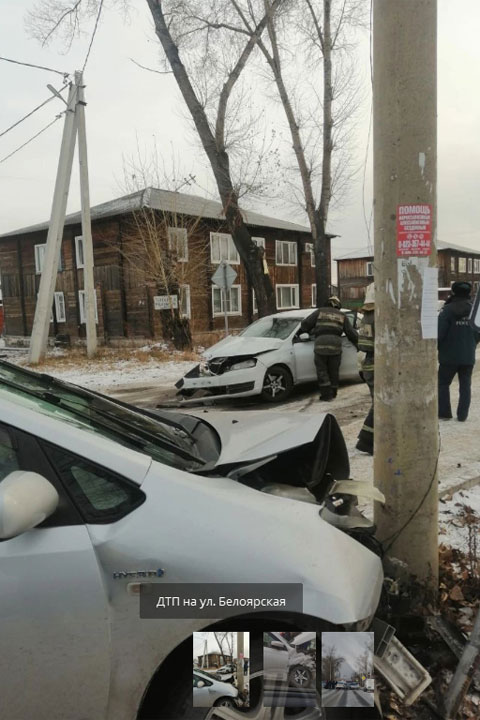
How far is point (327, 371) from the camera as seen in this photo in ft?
29.1

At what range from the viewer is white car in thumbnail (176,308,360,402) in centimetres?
870

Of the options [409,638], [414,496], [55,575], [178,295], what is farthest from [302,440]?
[178,295]

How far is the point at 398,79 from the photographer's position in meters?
2.52

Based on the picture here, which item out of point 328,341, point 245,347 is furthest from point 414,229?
point 245,347

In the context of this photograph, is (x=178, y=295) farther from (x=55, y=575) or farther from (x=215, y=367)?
(x=55, y=575)

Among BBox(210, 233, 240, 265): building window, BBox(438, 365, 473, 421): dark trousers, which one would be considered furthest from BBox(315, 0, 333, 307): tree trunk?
BBox(438, 365, 473, 421): dark trousers

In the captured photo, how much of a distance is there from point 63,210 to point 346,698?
52.7ft

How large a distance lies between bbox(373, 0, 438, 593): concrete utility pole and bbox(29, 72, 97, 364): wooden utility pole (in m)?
14.2

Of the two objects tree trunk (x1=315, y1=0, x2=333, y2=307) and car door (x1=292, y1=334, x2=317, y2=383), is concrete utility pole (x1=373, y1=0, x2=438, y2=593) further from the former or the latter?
tree trunk (x1=315, y1=0, x2=333, y2=307)

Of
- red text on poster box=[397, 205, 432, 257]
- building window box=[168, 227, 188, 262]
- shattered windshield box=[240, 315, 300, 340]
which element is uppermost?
building window box=[168, 227, 188, 262]

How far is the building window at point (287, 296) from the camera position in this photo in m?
31.9

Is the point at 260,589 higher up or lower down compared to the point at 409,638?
higher up

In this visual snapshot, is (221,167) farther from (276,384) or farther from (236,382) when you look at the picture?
(236,382)

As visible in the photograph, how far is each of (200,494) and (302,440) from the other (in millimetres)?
788
